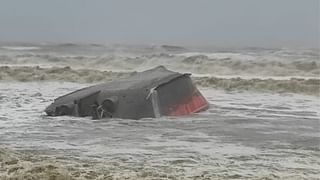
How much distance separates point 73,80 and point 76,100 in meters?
7.88

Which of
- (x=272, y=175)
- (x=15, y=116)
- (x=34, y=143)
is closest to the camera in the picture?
(x=272, y=175)

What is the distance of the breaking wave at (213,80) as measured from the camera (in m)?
16.3

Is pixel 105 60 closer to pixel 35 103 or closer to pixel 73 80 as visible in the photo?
pixel 73 80

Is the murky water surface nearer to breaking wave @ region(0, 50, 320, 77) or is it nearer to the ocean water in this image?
the ocean water

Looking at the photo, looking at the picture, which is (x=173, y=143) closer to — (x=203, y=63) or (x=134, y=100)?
(x=134, y=100)

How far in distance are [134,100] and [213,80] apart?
311 inches

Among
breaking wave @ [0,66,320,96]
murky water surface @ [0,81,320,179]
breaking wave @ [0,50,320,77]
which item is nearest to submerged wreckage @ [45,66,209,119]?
murky water surface @ [0,81,320,179]

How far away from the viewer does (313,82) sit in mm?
17500

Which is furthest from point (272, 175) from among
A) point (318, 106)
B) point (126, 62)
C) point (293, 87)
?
point (126, 62)

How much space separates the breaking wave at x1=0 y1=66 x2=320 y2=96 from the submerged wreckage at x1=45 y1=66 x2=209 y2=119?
5132 mm

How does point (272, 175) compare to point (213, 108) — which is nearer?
point (272, 175)

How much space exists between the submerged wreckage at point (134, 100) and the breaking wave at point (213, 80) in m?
5.13

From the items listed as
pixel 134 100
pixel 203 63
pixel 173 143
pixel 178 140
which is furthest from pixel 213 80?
pixel 173 143

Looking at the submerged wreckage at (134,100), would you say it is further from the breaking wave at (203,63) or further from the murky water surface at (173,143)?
the breaking wave at (203,63)
